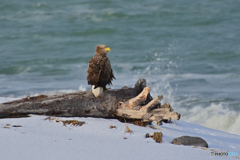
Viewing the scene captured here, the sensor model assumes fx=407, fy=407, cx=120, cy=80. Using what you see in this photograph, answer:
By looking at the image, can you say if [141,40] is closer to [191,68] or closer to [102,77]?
[191,68]

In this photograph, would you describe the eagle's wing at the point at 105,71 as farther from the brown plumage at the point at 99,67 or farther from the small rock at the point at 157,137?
the small rock at the point at 157,137

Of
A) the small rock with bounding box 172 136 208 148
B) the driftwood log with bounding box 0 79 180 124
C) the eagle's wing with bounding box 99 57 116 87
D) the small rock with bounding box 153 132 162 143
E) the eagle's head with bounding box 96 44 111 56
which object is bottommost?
the small rock with bounding box 172 136 208 148

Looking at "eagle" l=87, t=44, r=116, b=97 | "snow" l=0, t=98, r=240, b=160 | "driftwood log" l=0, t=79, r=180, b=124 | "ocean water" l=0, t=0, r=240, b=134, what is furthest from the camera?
"ocean water" l=0, t=0, r=240, b=134

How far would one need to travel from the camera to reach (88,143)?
410cm

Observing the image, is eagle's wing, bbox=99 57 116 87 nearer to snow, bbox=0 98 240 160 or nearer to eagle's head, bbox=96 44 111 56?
eagle's head, bbox=96 44 111 56

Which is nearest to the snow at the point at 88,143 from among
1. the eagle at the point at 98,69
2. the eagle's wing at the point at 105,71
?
the eagle at the point at 98,69

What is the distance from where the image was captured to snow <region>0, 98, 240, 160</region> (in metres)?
3.76

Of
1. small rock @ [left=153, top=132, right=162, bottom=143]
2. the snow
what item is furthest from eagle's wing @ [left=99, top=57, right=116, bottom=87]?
small rock @ [left=153, top=132, right=162, bottom=143]

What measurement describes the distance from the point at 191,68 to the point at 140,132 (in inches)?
347

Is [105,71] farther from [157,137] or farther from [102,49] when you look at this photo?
[157,137]

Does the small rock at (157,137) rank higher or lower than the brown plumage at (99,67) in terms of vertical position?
lower

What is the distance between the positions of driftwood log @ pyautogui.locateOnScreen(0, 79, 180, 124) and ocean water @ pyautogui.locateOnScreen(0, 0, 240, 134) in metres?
3.88

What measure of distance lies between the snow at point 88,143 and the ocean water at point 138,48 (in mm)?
4175

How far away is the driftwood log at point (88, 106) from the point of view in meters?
4.93
